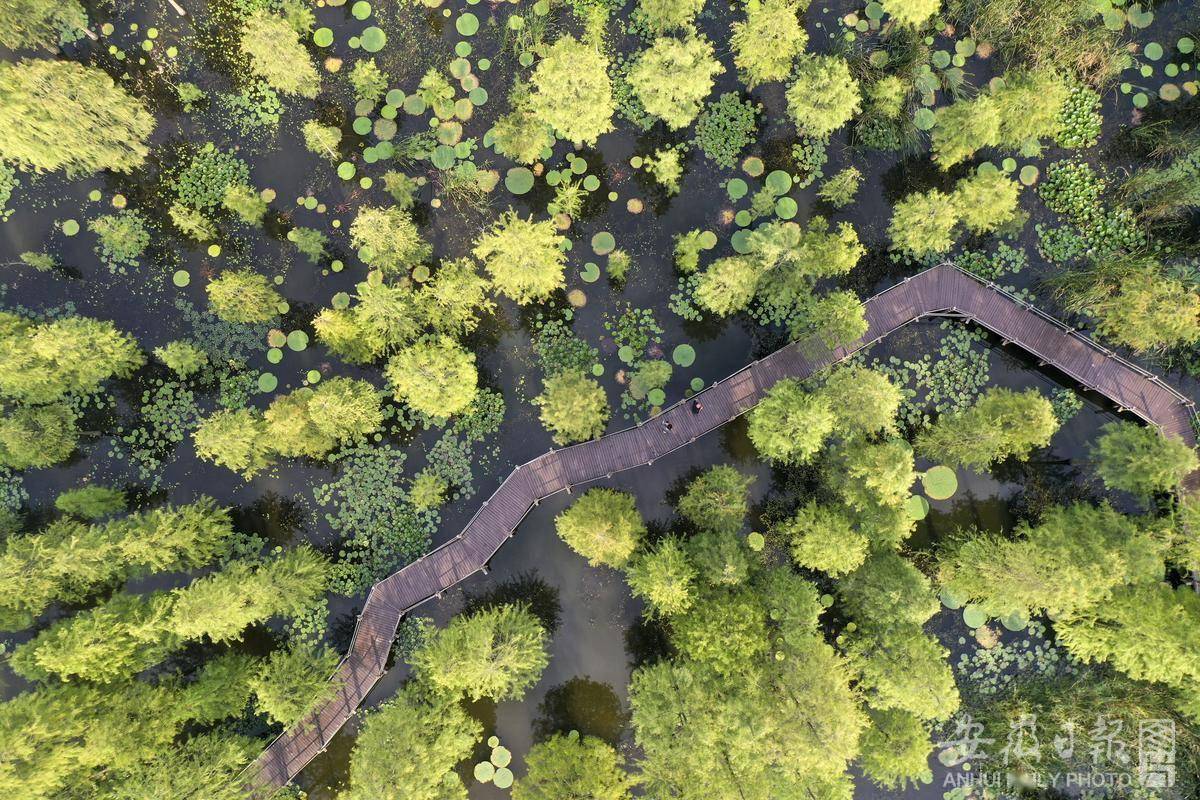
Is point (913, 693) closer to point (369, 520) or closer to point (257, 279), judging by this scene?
point (369, 520)

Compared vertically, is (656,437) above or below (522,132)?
below

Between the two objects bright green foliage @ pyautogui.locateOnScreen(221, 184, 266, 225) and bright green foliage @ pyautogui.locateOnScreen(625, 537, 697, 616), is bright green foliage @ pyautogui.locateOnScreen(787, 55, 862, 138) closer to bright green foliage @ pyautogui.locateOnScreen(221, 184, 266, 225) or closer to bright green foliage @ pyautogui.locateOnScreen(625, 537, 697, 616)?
bright green foliage @ pyautogui.locateOnScreen(625, 537, 697, 616)

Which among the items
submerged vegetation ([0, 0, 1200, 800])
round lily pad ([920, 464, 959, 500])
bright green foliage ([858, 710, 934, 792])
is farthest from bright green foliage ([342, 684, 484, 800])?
round lily pad ([920, 464, 959, 500])

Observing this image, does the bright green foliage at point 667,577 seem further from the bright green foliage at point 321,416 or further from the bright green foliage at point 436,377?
the bright green foliage at point 321,416

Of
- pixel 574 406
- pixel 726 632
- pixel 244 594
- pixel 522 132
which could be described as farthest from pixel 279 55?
pixel 726 632

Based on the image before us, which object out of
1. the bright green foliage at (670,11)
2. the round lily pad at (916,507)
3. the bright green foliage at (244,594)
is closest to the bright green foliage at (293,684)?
the bright green foliage at (244,594)

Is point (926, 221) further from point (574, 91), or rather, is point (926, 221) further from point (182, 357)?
point (182, 357)

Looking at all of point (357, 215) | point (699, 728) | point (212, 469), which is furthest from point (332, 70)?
point (699, 728)
